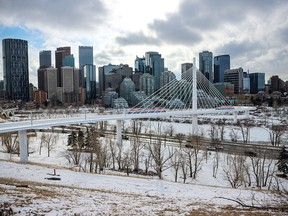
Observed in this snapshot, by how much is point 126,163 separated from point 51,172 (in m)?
7.66

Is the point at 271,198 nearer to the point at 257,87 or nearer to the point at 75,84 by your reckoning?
the point at 75,84

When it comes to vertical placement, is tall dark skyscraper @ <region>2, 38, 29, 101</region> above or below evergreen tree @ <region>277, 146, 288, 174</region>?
above

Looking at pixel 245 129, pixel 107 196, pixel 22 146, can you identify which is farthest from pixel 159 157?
pixel 245 129

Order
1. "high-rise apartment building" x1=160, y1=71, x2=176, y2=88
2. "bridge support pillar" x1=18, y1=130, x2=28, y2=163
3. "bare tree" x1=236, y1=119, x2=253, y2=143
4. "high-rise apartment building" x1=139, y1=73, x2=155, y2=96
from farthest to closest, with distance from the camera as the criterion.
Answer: "high-rise apartment building" x1=160, y1=71, x2=176, y2=88 → "high-rise apartment building" x1=139, y1=73, x2=155, y2=96 → "bare tree" x1=236, y1=119, x2=253, y2=143 → "bridge support pillar" x1=18, y1=130, x2=28, y2=163

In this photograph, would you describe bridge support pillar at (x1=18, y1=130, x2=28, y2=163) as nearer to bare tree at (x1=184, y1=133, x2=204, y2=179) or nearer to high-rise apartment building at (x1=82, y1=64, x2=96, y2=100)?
bare tree at (x1=184, y1=133, x2=204, y2=179)

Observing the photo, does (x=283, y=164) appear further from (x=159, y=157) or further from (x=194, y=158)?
(x=159, y=157)

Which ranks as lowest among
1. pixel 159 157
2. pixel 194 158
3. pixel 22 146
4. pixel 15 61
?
pixel 194 158

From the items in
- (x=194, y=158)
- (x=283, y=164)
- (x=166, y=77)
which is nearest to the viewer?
(x=283, y=164)

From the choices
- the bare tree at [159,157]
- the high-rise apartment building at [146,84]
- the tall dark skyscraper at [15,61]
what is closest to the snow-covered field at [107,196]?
the bare tree at [159,157]

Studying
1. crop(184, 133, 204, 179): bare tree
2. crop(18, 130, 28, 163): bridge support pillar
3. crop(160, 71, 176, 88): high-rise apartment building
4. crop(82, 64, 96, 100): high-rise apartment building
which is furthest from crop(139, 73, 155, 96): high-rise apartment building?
crop(18, 130, 28, 163): bridge support pillar

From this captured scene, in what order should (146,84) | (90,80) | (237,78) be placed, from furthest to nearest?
(90,80), (237,78), (146,84)

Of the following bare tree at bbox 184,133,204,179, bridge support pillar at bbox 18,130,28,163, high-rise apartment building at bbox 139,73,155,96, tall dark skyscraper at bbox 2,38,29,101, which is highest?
tall dark skyscraper at bbox 2,38,29,101

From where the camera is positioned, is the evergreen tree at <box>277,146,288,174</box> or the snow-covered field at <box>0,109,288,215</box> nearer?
the snow-covered field at <box>0,109,288,215</box>

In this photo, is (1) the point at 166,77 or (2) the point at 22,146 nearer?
(2) the point at 22,146
